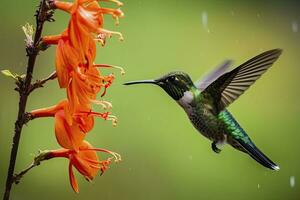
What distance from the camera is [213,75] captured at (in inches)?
144

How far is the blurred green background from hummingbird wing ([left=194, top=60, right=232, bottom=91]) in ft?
5.80

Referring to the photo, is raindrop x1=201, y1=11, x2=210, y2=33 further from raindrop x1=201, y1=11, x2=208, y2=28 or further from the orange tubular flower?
the orange tubular flower

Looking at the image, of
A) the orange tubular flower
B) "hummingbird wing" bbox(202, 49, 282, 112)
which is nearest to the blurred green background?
"hummingbird wing" bbox(202, 49, 282, 112)

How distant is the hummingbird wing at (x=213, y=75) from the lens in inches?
142

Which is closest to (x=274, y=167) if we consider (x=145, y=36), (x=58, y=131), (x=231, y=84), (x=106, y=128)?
(x=231, y=84)

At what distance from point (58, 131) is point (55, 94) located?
10.3 feet

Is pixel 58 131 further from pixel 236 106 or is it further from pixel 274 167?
pixel 236 106

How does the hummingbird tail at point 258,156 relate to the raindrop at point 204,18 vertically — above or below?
above

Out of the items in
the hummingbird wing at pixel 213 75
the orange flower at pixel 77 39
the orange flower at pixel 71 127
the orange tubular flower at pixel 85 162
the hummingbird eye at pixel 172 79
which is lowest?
the hummingbird wing at pixel 213 75

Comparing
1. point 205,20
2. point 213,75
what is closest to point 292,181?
point 205,20

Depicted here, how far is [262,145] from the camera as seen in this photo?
5.71 m

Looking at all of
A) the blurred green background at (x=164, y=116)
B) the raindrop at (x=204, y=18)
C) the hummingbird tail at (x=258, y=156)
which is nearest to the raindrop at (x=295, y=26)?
the blurred green background at (x=164, y=116)

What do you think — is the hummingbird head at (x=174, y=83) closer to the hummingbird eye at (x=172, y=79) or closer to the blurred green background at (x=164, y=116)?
the hummingbird eye at (x=172, y=79)

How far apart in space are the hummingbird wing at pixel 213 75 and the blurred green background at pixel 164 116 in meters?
1.77
